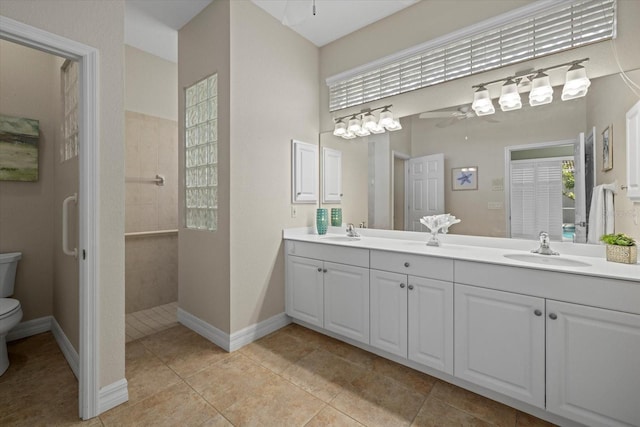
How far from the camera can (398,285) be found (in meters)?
2.03

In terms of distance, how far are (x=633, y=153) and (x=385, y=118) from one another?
165 cm

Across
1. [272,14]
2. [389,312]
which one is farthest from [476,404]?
[272,14]

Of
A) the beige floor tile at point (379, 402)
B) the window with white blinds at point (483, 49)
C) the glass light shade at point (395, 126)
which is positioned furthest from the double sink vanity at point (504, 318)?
the window with white blinds at point (483, 49)

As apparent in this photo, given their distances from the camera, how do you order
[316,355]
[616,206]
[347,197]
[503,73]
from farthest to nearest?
[347,197] < [316,355] < [503,73] < [616,206]

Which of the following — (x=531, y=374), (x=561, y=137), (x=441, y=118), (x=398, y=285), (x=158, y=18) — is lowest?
(x=531, y=374)

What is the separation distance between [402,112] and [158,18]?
2.39 meters

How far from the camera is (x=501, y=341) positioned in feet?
5.31

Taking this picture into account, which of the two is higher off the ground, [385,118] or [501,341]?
[385,118]

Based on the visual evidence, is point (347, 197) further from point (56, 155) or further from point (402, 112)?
point (56, 155)

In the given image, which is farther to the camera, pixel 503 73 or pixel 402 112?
pixel 402 112

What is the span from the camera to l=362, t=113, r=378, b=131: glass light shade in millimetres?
2758

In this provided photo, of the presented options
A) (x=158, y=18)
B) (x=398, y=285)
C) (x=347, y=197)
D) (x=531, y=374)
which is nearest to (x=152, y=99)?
(x=158, y=18)

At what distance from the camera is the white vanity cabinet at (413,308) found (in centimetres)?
182

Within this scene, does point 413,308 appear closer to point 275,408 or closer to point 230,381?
point 275,408
